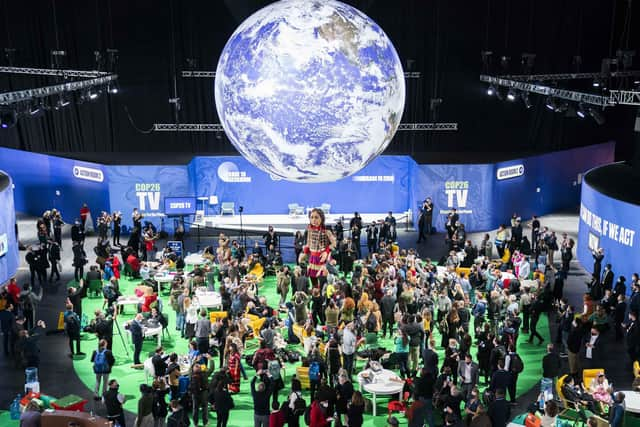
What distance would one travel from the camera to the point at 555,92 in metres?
22.1

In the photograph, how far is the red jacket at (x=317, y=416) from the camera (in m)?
11.4

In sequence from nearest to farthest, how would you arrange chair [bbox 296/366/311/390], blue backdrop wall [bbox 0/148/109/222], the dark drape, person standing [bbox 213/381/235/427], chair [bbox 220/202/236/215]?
person standing [bbox 213/381/235/427], chair [bbox 296/366/311/390], blue backdrop wall [bbox 0/148/109/222], chair [bbox 220/202/236/215], the dark drape

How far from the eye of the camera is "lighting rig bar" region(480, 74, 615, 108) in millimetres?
19780

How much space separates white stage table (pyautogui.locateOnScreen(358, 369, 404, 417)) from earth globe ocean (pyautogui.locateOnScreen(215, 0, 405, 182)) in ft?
28.6

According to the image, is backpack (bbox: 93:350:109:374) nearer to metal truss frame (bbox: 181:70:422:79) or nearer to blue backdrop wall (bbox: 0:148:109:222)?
blue backdrop wall (bbox: 0:148:109:222)

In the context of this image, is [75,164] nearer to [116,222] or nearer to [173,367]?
[116,222]

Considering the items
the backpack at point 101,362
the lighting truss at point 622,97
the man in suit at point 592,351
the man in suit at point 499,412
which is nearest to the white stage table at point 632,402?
the man in suit at point 499,412

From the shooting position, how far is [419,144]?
3003 cm

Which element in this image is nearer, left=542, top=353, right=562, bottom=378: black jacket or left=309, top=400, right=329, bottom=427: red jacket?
left=309, top=400, right=329, bottom=427: red jacket

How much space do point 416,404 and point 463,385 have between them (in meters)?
1.80

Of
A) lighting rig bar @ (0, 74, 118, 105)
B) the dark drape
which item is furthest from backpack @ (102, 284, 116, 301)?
the dark drape

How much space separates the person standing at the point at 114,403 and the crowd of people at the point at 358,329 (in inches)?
0.8

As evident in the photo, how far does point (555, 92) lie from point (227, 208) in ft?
37.8

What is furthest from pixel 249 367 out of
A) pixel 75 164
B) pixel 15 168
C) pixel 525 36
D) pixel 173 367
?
pixel 525 36
